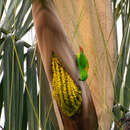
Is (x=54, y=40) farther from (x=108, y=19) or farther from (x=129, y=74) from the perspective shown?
(x=129, y=74)

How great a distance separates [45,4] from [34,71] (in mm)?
488

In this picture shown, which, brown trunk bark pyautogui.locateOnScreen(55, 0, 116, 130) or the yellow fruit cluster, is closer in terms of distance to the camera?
the yellow fruit cluster

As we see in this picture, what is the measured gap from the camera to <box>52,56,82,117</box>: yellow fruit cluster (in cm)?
21

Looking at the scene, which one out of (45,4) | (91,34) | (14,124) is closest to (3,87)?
(14,124)

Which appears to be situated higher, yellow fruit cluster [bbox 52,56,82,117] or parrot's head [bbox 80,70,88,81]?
parrot's head [bbox 80,70,88,81]

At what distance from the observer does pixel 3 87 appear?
64 centimetres

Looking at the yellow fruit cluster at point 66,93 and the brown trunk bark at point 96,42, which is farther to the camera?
the brown trunk bark at point 96,42

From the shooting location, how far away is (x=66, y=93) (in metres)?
0.21

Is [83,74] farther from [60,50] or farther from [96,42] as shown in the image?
[96,42]

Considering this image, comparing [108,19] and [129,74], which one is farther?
[129,74]

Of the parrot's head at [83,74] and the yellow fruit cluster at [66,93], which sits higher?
the parrot's head at [83,74]

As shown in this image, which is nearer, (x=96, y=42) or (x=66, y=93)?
(x=66, y=93)

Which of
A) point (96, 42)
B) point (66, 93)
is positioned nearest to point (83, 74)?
point (66, 93)

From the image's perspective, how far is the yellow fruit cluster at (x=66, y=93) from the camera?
0.68 feet
